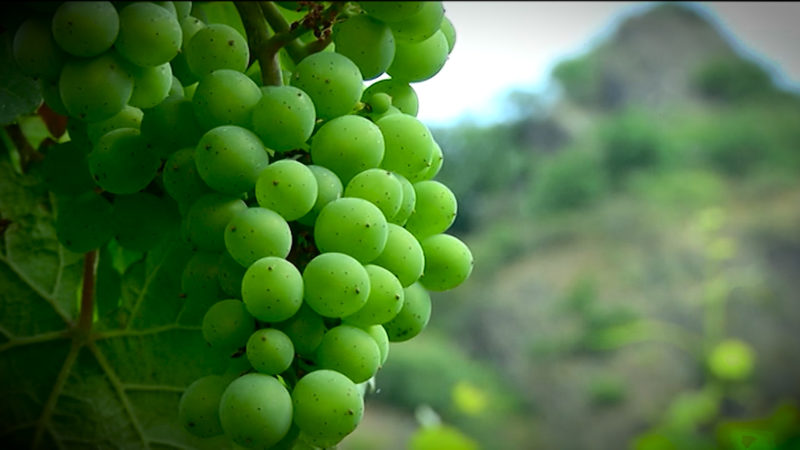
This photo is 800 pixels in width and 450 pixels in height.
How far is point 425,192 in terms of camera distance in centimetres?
30

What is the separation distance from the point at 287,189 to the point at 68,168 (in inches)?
4.7

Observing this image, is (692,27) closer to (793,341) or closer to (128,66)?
(793,341)

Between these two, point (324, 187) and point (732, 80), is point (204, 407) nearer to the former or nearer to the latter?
point (324, 187)

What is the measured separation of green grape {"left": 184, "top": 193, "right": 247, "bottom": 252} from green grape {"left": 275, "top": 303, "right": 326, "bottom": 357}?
0.11ft

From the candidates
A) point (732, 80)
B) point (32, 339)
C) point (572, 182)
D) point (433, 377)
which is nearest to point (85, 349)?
point (32, 339)

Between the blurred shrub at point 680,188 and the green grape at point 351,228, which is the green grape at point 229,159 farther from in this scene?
the blurred shrub at point 680,188

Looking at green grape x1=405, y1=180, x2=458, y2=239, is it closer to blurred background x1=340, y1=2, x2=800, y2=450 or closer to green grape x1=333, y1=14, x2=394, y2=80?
green grape x1=333, y1=14, x2=394, y2=80

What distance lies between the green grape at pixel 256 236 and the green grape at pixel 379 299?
0.03m

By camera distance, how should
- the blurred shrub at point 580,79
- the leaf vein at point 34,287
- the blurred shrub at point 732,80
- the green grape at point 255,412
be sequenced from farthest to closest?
the blurred shrub at point 580,79, the blurred shrub at point 732,80, the leaf vein at point 34,287, the green grape at point 255,412

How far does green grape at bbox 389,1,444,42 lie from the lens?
26 cm

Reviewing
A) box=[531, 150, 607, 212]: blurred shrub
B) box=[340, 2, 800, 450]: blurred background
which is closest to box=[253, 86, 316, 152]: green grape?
box=[340, 2, 800, 450]: blurred background

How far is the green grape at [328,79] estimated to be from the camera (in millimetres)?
260

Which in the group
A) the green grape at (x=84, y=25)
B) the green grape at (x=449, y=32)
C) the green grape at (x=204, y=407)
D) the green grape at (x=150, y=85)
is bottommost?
the green grape at (x=204, y=407)

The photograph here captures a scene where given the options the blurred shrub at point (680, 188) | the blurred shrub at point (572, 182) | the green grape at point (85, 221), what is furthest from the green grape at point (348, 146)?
the blurred shrub at point (572, 182)
